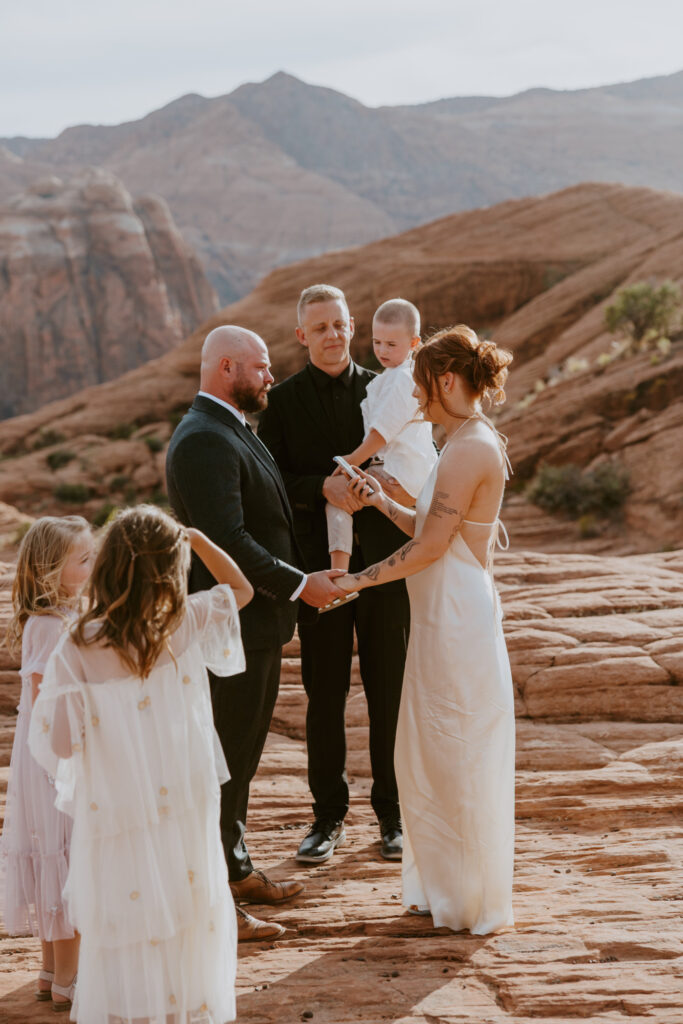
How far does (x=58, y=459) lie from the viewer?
88.0ft

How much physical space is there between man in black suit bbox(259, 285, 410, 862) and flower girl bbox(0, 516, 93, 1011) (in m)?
1.54

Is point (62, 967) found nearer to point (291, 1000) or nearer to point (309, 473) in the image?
point (291, 1000)

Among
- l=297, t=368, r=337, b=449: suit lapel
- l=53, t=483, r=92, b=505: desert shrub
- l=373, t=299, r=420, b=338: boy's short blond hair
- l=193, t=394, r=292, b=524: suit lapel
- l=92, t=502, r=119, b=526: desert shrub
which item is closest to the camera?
l=193, t=394, r=292, b=524: suit lapel

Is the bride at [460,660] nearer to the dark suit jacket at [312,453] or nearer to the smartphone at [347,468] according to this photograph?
the smartphone at [347,468]

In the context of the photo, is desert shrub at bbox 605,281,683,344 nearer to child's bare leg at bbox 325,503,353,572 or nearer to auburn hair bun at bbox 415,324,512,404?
child's bare leg at bbox 325,503,353,572

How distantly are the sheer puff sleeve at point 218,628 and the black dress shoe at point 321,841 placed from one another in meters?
2.01

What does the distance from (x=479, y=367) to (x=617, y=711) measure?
12.1 feet

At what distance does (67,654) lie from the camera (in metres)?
2.84

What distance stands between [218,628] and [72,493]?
22.6 metres

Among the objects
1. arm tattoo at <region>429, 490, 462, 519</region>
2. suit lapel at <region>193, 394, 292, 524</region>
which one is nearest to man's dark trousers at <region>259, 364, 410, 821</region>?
suit lapel at <region>193, 394, 292, 524</region>

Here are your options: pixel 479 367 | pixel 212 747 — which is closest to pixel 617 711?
pixel 479 367

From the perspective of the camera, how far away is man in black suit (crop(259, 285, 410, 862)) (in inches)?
191

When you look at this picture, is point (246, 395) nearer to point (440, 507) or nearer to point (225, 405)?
point (225, 405)

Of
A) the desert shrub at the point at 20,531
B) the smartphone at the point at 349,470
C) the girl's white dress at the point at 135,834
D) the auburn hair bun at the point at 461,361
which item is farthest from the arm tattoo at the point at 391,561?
the desert shrub at the point at 20,531
